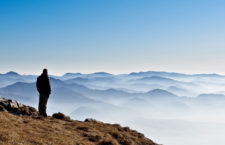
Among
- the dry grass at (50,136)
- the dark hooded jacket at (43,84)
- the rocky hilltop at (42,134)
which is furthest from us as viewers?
the dark hooded jacket at (43,84)

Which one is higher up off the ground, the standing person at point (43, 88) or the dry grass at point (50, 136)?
the standing person at point (43, 88)

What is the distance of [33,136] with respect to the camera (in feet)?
42.4

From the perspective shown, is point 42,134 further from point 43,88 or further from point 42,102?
point 43,88

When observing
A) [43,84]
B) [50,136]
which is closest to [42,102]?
[43,84]

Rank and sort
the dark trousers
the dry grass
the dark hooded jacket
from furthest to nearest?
the dark hooded jacket, the dark trousers, the dry grass

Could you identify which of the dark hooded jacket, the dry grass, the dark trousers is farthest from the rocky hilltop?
the dark hooded jacket

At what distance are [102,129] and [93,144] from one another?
16.8ft

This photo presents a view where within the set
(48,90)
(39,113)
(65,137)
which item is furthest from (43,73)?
(65,137)

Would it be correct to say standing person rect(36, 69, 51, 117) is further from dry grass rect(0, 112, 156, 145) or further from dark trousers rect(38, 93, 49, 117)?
dry grass rect(0, 112, 156, 145)

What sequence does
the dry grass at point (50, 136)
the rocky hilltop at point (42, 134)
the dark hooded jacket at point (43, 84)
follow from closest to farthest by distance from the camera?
the dry grass at point (50, 136), the rocky hilltop at point (42, 134), the dark hooded jacket at point (43, 84)

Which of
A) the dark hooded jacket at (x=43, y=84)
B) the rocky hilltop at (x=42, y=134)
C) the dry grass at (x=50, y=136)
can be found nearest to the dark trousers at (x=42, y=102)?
the dark hooded jacket at (x=43, y=84)

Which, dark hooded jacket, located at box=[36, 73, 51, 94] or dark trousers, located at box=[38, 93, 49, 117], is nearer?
dark trousers, located at box=[38, 93, 49, 117]

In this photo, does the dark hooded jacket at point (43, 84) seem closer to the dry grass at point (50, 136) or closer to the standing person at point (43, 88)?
the standing person at point (43, 88)

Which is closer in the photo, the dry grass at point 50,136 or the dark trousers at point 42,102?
the dry grass at point 50,136
